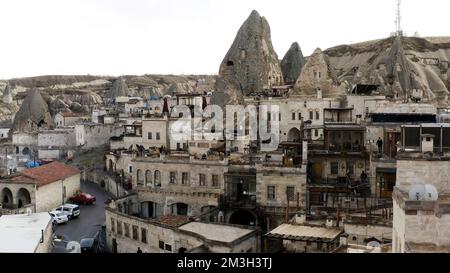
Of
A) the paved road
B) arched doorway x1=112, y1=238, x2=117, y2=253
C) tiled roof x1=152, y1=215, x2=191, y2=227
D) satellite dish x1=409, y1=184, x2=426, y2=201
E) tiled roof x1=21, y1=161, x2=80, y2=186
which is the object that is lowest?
arched doorway x1=112, y1=238, x2=117, y2=253

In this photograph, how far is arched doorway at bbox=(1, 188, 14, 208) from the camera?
35.3 metres

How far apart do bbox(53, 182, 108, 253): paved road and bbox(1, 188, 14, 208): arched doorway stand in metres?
4.63

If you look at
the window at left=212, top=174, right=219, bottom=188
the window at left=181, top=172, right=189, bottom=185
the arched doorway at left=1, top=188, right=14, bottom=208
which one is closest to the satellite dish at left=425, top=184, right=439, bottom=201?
the window at left=212, top=174, right=219, bottom=188

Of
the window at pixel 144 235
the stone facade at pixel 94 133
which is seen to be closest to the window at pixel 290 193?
the window at pixel 144 235

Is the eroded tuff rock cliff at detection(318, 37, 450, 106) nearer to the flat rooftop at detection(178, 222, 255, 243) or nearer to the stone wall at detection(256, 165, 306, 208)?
the stone wall at detection(256, 165, 306, 208)

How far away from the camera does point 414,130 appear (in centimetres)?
1755

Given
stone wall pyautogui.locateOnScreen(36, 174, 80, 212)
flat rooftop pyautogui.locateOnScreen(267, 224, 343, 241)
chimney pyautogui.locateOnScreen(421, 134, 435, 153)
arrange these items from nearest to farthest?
chimney pyautogui.locateOnScreen(421, 134, 435, 153) < flat rooftop pyautogui.locateOnScreen(267, 224, 343, 241) < stone wall pyautogui.locateOnScreen(36, 174, 80, 212)

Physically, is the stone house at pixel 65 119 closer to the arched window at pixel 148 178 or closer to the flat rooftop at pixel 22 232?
the arched window at pixel 148 178

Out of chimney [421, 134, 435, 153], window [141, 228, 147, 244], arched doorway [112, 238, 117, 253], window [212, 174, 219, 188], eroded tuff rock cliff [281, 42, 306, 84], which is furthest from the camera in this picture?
eroded tuff rock cliff [281, 42, 306, 84]

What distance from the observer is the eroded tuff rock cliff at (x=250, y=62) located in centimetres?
6519

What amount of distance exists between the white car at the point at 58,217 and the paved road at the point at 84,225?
306 millimetres

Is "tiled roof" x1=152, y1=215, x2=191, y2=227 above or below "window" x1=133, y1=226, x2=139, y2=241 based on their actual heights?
above

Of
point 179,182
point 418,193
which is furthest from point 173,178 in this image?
point 418,193
